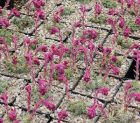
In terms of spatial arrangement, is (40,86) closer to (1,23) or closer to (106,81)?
(106,81)

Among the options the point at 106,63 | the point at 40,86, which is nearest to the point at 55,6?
the point at 106,63

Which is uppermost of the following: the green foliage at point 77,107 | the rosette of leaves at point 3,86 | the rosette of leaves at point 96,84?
the rosette of leaves at point 96,84

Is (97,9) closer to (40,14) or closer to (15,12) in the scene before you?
(40,14)

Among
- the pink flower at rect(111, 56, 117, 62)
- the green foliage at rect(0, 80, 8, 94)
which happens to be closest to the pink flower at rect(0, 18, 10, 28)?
the green foliage at rect(0, 80, 8, 94)

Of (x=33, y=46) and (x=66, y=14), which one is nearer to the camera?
(x=33, y=46)

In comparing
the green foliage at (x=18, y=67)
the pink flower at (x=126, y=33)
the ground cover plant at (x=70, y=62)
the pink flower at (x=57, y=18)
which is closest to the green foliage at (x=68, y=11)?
the ground cover plant at (x=70, y=62)

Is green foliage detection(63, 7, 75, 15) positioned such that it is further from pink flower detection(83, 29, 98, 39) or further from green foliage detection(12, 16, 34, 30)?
pink flower detection(83, 29, 98, 39)

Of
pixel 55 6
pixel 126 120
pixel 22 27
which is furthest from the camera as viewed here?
pixel 55 6

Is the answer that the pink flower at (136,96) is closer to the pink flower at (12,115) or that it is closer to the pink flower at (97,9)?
the pink flower at (12,115)
